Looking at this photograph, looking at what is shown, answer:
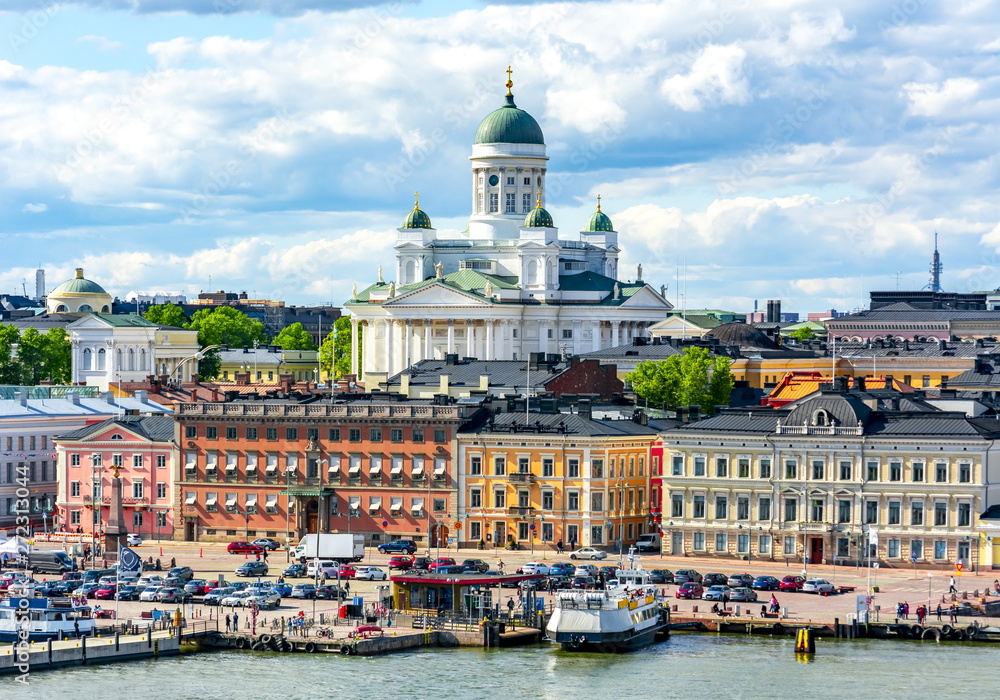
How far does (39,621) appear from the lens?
83.0m

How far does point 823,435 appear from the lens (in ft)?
334

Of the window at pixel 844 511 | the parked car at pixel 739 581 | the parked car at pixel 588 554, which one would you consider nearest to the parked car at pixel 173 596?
the parked car at pixel 588 554

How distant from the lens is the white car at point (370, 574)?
97.2 m

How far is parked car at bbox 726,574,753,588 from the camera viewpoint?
92.4 metres

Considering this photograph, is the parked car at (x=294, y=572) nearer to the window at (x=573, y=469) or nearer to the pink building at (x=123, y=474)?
the window at (x=573, y=469)

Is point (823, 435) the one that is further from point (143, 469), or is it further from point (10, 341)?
point (10, 341)

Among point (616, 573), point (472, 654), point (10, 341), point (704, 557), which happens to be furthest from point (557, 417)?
point (10, 341)

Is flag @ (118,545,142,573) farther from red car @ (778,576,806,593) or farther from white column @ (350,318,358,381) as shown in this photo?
white column @ (350,318,358,381)

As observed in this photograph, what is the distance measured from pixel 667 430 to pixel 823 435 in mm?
8308

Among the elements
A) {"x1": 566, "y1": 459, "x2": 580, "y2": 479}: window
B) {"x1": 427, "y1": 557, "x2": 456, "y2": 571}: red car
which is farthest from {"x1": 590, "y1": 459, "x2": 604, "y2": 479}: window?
{"x1": 427, "y1": 557, "x2": 456, "y2": 571}: red car

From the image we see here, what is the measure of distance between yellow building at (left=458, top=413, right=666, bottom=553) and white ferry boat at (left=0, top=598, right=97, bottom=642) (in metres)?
27.9

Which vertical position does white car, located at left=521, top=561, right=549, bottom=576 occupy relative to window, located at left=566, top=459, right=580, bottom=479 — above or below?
below

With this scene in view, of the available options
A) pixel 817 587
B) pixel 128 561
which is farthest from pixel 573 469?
pixel 128 561

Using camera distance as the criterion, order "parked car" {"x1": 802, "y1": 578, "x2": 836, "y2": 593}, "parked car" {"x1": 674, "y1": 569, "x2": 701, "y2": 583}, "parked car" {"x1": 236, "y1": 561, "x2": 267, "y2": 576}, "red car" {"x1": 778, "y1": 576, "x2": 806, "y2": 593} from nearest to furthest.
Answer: "parked car" {"x1": 802, "y1": 578, "x2": 836, "y2": 593} < "red car" {"x1": 778, "y1": 576, "x2": 806, "y2": 593} < "parked car" {"x1": 674, "y1": 569, "x2": 701, "y2": 583} < "parked car" {"x1": 236, "y1": 561, "x2": 267, "y2": 576}
